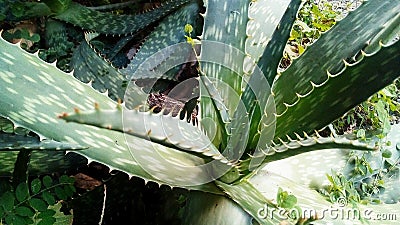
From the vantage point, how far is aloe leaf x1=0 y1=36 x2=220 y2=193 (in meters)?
0.68

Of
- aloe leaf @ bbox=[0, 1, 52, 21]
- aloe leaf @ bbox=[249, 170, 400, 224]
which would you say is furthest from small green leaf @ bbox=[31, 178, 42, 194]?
aloe leaf @ bbox=[0, 1, 52, 21]

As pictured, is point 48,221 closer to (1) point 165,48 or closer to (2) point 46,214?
(2) point 46,214

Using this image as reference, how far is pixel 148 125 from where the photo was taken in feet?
1.94

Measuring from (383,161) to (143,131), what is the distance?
0.70 m

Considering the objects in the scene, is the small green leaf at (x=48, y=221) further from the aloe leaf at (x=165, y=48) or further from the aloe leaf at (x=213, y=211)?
the aloe leaf at (x=165, y=48)

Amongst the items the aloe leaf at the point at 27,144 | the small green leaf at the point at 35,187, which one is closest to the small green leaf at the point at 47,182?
the small green leaf at the point at 35,187

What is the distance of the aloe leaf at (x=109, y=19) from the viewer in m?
1.42

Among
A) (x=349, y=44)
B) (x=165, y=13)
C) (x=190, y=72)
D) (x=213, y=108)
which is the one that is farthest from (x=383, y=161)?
(x=165, y=13)

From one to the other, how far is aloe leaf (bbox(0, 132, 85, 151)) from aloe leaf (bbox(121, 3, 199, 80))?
1.72ft

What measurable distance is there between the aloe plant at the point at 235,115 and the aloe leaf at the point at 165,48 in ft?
0.65

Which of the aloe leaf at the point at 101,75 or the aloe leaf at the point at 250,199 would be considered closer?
the aloe leaf at the point at 250,199

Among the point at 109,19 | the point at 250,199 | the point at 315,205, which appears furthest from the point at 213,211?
the point at 109,19

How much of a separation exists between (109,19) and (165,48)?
0.74 feet

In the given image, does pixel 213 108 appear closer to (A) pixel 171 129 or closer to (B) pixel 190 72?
(A) pixel 171 129
